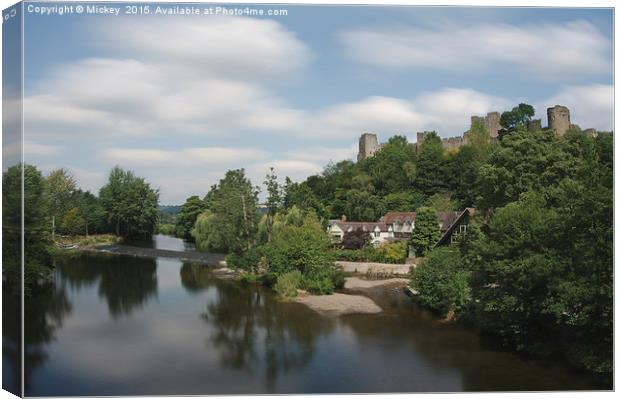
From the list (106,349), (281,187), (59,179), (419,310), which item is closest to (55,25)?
(59,179)

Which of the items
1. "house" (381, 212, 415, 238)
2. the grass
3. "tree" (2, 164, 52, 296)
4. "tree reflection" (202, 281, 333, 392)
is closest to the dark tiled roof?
"house" (381, 212, 415, 238)

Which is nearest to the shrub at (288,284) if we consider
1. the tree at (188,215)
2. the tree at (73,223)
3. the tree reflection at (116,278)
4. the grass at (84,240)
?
the tree at (188,215)

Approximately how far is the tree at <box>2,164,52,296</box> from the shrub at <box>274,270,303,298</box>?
490cm

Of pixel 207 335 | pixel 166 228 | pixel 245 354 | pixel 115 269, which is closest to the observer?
pixel 245 354

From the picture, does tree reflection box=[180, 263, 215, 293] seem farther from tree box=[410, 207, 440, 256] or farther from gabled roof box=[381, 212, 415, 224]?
tree box=[410, 207, 440, 256]

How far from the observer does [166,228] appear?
891 cm

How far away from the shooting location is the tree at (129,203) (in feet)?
21.8

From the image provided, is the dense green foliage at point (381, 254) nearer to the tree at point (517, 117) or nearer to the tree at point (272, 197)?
the tree at point (272, 197)

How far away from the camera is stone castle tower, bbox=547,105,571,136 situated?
6509mm

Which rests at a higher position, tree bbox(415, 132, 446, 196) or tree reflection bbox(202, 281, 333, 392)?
tree bbox(415, 132, 446, 196)

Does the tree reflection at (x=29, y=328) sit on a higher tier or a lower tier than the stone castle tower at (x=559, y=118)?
lower

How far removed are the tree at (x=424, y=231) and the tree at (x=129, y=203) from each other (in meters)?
5.46

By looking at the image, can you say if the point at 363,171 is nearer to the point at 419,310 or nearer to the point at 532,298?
the point at 419,310

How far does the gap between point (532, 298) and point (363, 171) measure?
21.5 feet
